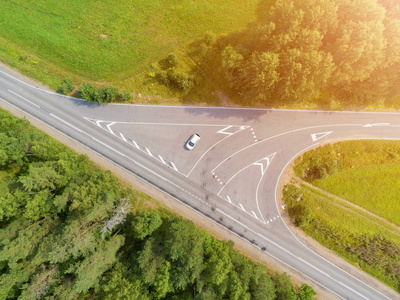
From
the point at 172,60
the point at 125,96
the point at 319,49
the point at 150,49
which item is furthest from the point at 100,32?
the point at 319,49

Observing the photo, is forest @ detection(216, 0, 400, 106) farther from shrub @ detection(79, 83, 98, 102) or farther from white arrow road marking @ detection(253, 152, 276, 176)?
shrub @ detection(79, 83, 98, 102)

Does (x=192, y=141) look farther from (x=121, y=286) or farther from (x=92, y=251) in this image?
(x=121, y=286)

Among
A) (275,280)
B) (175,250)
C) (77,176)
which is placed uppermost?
(77,176)

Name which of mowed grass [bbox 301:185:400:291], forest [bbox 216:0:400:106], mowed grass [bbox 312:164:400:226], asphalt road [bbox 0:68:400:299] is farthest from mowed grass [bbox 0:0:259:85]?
mowed grass [bbox 301:185:400:291]

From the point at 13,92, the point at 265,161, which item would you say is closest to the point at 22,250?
the point at 13,92

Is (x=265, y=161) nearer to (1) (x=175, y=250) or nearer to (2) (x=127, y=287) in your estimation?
(1) (x=175, y=250)

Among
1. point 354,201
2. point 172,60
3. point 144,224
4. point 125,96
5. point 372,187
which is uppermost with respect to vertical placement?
point 172,60

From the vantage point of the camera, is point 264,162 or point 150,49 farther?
point 264,162
